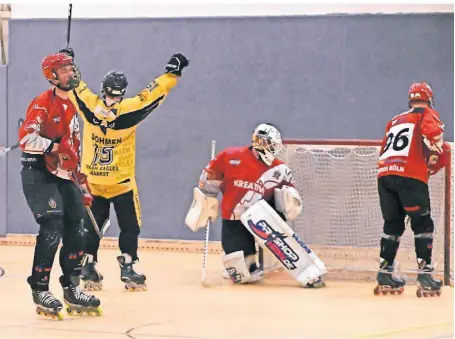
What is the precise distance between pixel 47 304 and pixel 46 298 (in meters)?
0.03

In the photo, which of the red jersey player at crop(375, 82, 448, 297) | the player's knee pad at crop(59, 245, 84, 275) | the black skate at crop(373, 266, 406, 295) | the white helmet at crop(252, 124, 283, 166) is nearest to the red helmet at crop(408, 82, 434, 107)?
the red jersey player at crop(375, 82, 448, 297)

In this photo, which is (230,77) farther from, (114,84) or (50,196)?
(50,196)

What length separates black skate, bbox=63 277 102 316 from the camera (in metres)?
6.07

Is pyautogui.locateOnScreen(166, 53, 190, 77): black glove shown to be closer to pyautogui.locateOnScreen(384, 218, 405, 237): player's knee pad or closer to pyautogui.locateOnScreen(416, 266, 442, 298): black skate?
pyautogui.locateOnScreen(384, 218, 405, 237): player's knee pad

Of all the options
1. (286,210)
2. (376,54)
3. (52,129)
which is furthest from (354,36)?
(52,129)

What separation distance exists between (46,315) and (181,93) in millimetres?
4277

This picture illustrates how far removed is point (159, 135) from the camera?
10.0 m

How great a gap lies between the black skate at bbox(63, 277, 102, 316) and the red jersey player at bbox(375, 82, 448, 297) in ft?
6.55

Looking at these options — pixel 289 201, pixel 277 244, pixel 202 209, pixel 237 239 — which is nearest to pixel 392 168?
pixel 289 201

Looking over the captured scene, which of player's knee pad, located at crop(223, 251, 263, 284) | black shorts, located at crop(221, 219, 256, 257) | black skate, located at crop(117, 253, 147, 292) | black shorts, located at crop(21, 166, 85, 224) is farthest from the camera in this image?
black shorts, located at crop(221, 219, 256, 257)

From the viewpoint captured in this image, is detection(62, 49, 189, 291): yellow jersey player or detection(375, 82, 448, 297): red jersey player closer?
detection(375, 82, 448, 297): red jersey player

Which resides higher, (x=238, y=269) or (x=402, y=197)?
(x=402, y=197)

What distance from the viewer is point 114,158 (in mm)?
7402

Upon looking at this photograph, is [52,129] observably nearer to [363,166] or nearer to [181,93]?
[363,166]
